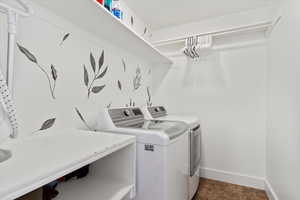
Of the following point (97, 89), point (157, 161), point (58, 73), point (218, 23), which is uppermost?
point (218, 23)

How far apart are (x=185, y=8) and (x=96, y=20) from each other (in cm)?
131

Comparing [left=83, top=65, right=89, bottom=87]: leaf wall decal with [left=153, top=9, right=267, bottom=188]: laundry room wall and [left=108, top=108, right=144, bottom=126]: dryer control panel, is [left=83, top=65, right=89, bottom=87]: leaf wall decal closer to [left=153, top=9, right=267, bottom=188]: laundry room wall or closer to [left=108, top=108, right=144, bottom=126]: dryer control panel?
[left=108, top=108, right=144, bottom=126]: dryer control panel

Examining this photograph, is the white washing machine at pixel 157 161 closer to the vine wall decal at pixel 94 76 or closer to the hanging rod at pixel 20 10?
the vine wall decal at pixel 94 76

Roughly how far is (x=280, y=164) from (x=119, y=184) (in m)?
1.53

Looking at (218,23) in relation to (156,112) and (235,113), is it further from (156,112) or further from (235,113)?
(156,112)

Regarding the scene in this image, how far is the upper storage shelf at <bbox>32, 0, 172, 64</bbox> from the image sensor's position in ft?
3.54

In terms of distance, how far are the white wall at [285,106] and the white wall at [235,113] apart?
0.19 meters

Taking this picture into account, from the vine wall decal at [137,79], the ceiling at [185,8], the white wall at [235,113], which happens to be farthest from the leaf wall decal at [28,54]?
the white wall at [235,113]

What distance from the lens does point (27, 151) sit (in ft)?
2.50

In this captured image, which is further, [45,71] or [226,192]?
[226,192]

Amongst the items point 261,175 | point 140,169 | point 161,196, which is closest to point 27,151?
point 140,169

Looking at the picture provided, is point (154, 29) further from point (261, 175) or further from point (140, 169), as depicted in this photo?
point (261, 175)

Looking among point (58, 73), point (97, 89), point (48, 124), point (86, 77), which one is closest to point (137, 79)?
point (97, 89)

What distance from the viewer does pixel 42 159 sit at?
660 mm
